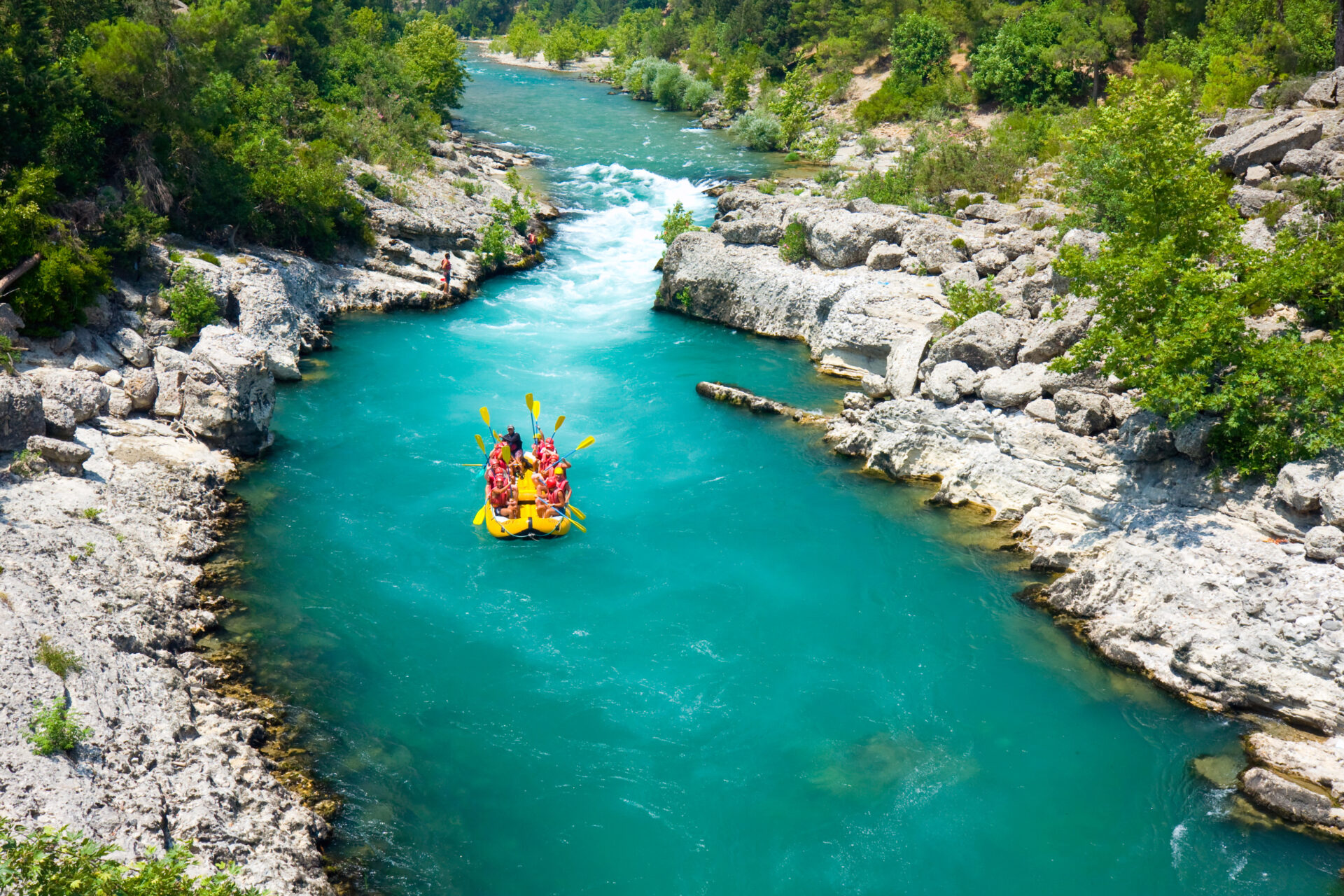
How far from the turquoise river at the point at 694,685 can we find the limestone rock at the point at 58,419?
12.1ft

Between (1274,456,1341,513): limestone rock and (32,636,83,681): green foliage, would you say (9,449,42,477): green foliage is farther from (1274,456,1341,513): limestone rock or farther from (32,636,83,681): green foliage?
(1274,456,1341,513): limestone rock

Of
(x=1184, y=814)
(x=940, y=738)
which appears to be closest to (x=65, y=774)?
(x=940, y=738)

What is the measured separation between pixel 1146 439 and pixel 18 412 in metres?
21.8

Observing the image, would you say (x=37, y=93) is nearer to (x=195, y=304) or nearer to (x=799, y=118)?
(x=195, y=304)

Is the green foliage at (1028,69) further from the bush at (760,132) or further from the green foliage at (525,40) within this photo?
the green foliage at (525,40)

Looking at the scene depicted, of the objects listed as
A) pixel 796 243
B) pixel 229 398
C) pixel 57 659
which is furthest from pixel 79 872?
pixel 796 243

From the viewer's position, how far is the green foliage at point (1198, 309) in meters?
16.3

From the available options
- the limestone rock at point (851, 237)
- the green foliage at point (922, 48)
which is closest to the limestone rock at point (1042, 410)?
the limestone rock at point (851, 237)

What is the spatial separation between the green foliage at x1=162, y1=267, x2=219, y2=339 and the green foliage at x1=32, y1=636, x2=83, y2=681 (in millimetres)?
12608

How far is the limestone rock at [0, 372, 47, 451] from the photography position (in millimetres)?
16578

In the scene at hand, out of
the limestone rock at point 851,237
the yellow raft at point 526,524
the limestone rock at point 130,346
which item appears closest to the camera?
the yellow raft at point 526,524

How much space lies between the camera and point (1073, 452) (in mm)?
19125

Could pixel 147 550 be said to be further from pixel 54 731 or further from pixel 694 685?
pixel 694 685

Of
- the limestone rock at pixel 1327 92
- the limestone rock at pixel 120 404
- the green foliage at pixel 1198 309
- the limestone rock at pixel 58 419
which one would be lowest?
the limestone rock at pixel 120 404
